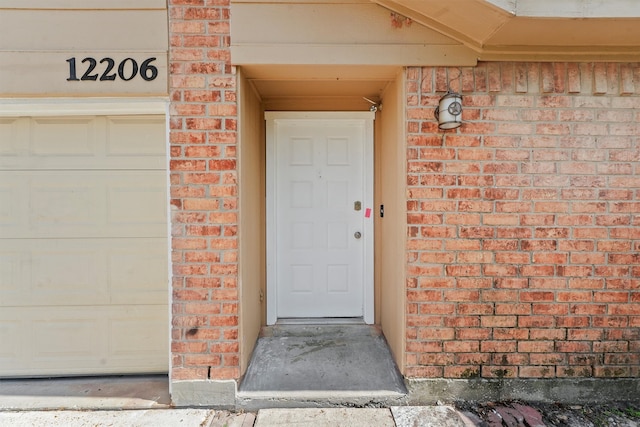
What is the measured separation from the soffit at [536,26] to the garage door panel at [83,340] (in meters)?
3.08

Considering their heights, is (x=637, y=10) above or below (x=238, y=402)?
above

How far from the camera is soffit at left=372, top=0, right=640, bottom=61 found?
1.97 m

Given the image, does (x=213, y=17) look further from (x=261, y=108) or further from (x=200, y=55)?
(x=261, y=108)

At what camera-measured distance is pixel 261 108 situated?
3.26 m

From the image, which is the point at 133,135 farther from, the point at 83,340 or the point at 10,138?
the point at 83,340

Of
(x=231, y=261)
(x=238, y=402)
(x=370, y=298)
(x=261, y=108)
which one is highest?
(x=261, y=108)

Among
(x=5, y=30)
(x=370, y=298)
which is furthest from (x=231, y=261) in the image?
(x=5, y=30)

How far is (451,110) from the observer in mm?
2223

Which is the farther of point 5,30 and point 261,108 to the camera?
point 261,108

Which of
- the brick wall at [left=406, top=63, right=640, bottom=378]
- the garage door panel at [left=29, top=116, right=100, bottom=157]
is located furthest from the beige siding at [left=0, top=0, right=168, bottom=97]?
the brick wall at [left=406, top=63, right=640, bottom=378]

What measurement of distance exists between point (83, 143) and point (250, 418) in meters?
2.51

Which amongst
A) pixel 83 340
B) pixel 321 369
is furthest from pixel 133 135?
pixel 321 369

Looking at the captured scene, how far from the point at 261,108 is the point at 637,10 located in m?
2.86

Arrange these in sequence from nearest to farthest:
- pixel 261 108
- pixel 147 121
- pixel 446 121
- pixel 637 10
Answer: pixel 637 10 < pixel 446 121 < pixel 147 121 < pixel 261 108
